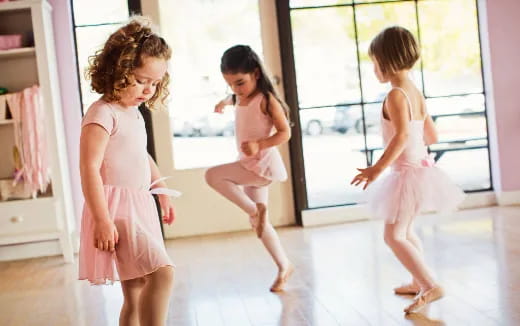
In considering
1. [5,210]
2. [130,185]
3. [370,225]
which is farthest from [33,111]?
[130,185]

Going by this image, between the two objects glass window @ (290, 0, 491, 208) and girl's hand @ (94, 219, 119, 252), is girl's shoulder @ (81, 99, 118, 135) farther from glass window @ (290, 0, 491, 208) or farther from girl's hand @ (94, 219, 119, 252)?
glass window @ (290, 0, 491, 208)

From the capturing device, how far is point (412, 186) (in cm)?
264

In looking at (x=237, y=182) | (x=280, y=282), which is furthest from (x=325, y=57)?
(x=280, y=282)

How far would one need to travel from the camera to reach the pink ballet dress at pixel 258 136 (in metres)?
3.14

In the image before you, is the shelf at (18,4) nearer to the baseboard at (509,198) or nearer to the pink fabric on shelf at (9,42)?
the pink fabric on shelf at (9,42)

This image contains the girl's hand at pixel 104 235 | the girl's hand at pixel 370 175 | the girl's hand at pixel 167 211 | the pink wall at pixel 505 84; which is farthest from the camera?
the pink wall at pixel 505 84

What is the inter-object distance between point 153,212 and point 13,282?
2.14 m

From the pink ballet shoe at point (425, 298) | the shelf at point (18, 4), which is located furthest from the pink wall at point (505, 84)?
the shelf at point (18, 4)

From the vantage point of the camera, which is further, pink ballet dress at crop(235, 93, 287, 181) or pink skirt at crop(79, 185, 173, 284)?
pink ballet dress at crop(235, 93, 287, 181)

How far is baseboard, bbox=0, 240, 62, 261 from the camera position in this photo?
443cm

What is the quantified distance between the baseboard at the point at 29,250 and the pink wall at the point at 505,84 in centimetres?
294

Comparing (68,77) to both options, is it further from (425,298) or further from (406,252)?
(425,298)

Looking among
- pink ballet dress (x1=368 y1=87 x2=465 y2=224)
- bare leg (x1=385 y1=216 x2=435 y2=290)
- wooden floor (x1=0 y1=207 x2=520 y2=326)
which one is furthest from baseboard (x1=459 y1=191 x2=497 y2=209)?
bare leg (x1=385 y1=216 x2=435 y2=290)

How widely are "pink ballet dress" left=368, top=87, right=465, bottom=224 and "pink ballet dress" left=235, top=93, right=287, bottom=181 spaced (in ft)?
1.78
